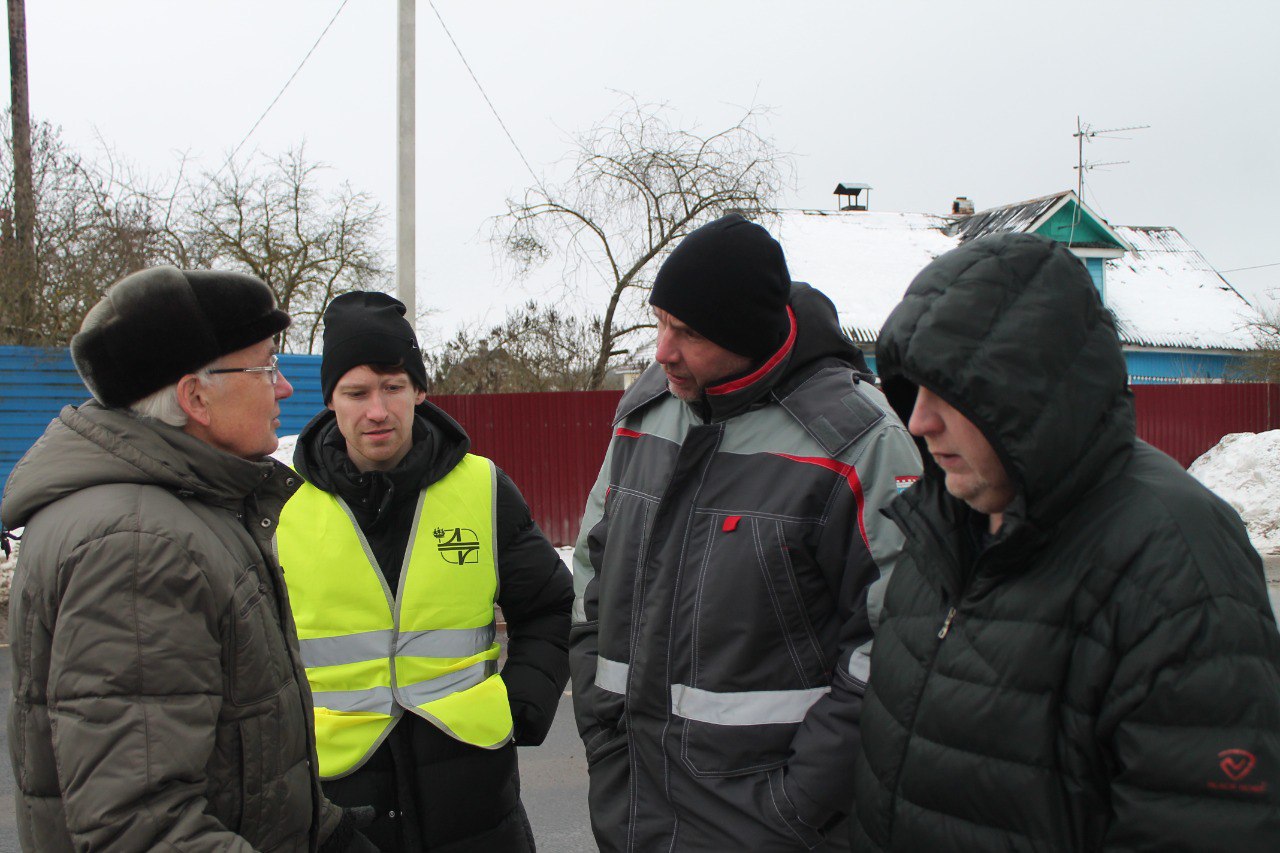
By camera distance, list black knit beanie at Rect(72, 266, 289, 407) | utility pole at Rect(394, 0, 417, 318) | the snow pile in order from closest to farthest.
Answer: black knit beanie at Rect(72, 266, 289, 407), utility pole at Rect(394, 0, 417, 318), the snow pile

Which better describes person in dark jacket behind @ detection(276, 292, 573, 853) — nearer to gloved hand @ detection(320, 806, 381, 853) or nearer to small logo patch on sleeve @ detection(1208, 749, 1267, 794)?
gloved hand @ detection(320, 806, 381, 853)

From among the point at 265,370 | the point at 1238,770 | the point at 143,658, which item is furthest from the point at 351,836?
the point at 1238,770

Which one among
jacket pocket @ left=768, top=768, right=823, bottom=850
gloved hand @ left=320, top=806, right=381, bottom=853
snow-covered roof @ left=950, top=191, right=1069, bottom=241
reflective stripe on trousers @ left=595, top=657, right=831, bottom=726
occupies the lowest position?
gloved hand @ left=320, top=806, right=381, bottom=853

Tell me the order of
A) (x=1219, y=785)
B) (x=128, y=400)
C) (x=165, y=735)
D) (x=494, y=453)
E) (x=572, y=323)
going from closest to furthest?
1. (x=1219, y=785)
2. (x=165, y=735)
3. (x=128, y=400)
4. (x=494, y=453)
5. (x=572, y=323)

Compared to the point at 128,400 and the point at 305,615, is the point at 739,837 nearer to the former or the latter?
the point at 305,615

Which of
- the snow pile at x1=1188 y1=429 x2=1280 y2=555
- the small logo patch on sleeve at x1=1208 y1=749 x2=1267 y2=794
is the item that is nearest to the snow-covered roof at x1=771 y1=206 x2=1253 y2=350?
the snow pile at x1=1188 y1=429 x2=1280 y2=555

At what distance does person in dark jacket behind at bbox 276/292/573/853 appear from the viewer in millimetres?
2316

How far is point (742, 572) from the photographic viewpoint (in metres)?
1.97

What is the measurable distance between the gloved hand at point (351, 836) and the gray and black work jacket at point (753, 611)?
52cm

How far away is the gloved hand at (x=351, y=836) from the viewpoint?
Result: 2051 millimetres

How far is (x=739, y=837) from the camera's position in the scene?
6.34ft

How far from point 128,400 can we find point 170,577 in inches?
15.3

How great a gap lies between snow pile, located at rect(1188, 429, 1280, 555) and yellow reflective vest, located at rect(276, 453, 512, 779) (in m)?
11.0

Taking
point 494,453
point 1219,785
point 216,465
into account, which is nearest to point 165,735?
point 216,465
